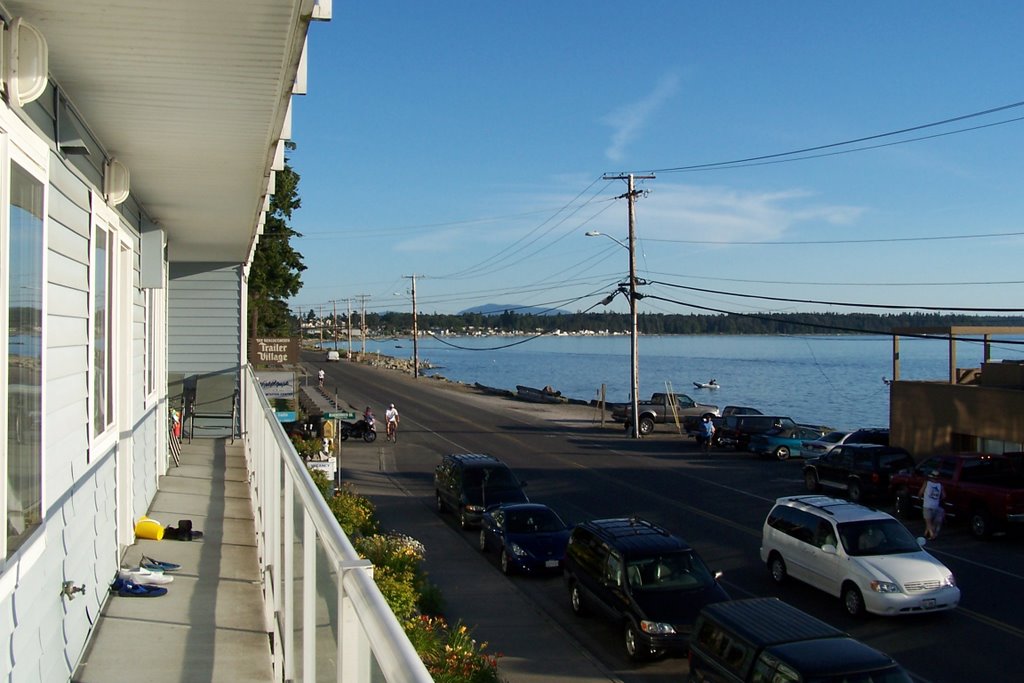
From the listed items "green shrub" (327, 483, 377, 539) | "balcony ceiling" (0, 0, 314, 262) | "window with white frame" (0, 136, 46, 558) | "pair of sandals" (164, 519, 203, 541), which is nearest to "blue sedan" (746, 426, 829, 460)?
"green shrub" (327, 483, 377, 539)

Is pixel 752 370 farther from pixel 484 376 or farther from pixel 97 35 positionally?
pixel 97 35

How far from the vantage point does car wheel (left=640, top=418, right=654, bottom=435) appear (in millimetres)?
43375

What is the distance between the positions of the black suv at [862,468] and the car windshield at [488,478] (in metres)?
9.26

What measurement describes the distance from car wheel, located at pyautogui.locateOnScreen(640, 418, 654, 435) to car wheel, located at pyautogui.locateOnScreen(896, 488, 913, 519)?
66.8ft

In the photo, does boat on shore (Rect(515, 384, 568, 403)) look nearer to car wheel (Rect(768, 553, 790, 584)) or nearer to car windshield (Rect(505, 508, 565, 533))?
car windshield (Rect(505, 508, 565, 533))

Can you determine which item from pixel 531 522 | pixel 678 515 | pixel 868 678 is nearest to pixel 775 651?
pixel 868 678

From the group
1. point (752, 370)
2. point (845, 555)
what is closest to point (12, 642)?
point (845, 555)

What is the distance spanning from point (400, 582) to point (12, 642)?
827 cm

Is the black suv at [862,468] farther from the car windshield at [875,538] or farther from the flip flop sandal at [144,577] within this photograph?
the flip flop sandal at [144,577]

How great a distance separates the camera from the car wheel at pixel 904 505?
2284 cm

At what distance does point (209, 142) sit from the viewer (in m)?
6.69

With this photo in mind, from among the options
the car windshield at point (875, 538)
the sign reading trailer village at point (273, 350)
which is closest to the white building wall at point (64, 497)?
the car windshield at point (875, 538)

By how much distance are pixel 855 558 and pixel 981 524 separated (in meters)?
6.94

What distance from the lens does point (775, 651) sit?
967 centimetres
